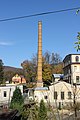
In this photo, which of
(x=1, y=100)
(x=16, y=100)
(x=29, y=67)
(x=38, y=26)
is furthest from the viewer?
(x=29, y=67)

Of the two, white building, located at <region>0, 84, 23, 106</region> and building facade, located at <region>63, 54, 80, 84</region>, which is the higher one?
building facade, located at <region>63, 54, 80, 84</region>

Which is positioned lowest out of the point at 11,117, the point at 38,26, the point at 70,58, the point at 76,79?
the point at 11,117

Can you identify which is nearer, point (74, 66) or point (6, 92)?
point (6, 92)

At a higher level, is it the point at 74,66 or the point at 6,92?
the point at 74,66

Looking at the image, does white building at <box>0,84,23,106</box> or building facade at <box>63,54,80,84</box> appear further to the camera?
building facade at <box>63,54,80,84</box>

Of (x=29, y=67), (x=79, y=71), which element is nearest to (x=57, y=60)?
(x=29, y=67)

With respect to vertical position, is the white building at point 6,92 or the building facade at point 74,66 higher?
the building facade at point 74,66

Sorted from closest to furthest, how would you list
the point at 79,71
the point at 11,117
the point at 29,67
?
the point at 11,117 < the point at 79,71 < the point at 29,67

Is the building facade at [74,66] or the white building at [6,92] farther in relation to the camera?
the building facade at [74,66]

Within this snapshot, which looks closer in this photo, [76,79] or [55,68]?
[76,79]

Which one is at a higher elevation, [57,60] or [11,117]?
[57,60]

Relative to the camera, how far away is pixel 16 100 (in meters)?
A: 53.8

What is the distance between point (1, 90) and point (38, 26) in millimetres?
16293

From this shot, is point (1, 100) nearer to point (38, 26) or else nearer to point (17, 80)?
point (38, 26)
